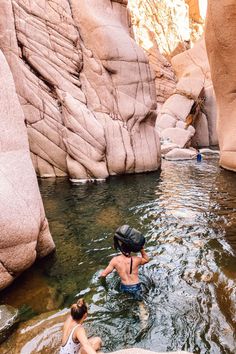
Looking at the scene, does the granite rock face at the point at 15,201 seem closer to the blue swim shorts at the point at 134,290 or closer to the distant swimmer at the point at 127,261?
the distant swimmer at the point at 127,261

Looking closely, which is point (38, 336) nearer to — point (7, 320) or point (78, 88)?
point (7, 320)

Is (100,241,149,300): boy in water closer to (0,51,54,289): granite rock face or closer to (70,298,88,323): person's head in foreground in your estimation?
(0,51,54,289): granite rock face

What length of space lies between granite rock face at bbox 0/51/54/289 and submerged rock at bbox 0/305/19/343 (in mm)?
610

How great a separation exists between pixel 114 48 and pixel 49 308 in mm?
15095

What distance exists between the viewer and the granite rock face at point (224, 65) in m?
15.1

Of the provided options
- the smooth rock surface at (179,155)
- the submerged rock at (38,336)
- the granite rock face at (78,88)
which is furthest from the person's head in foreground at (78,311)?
the smooth rock surface at (179,155)

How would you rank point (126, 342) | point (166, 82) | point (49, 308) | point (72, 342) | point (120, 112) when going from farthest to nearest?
1. point (166, 82)
2. point (120, 112)
3. point (49, 308)
4. point (126, 342)
5. point (72, 342)

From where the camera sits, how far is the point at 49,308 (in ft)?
17.6

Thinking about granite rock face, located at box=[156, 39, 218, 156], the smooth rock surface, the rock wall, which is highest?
the rock wall

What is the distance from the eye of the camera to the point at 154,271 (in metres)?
6.56

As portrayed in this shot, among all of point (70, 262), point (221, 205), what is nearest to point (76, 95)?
point (221, 205)

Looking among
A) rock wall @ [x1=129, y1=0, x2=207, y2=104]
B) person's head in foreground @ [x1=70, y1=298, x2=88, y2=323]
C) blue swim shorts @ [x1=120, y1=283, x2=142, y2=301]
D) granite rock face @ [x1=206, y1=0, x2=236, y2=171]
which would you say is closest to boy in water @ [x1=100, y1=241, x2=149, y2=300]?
blue swim shorts @ [x1=120, y1=283, x2=142, y2=301]

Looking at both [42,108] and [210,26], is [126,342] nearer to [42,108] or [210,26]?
[42,108]

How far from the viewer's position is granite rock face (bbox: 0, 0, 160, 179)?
16188 mm
